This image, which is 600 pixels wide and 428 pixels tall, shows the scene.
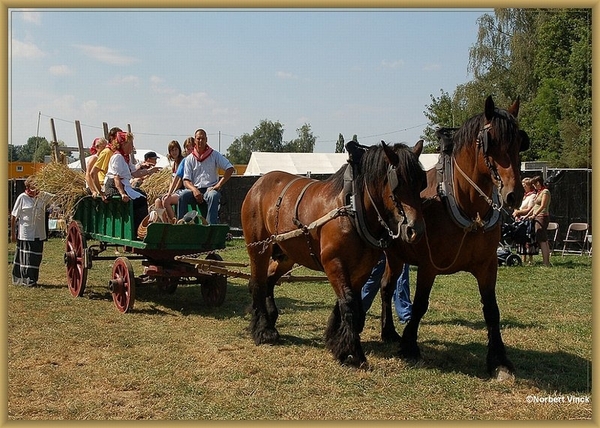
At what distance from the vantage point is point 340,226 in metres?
5.07

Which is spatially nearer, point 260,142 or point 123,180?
point 123,180

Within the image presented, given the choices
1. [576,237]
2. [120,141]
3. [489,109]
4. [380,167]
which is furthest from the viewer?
[576,237]

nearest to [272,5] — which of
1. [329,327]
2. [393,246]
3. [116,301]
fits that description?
[393,246]

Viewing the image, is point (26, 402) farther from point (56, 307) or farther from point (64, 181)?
point (64, 181)

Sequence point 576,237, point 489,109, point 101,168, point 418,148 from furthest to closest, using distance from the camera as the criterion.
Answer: point 576,237 < point 101,168 < point 418,148 < point 489,109

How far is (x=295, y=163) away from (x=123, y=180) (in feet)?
73.9

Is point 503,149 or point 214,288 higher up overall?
point 503,149

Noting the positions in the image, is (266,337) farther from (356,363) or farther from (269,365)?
(356,363)

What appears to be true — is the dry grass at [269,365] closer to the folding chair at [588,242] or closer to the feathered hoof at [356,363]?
the feathered hoof at [356,363]

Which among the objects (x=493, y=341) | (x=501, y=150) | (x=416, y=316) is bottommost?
(x=493, y=341)

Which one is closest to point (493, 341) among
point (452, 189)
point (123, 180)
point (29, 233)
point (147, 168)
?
point (452, 189)

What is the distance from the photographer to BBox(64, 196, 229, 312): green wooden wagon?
7307 millimetres

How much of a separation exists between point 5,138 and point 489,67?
108 ft

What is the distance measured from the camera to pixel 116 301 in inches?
301
